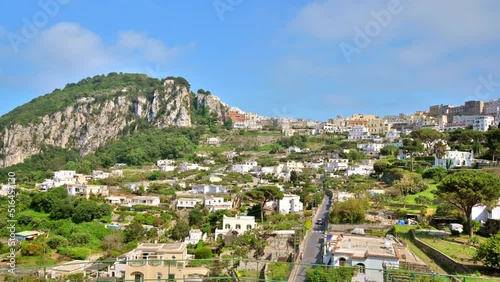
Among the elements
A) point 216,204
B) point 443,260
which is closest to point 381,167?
point 216,204

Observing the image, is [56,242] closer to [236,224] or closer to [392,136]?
[236,224]

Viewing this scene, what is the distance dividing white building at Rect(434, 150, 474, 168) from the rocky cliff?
152 ft

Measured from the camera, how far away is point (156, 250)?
16.5m

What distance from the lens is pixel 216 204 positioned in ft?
99.6

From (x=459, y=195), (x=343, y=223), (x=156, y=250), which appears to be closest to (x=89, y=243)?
(x=156, y=250)

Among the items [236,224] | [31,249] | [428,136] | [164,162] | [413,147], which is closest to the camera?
[31,249]

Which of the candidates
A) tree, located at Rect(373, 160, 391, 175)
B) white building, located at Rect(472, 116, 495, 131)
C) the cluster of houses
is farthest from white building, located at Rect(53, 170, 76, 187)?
white building, located at Rect(472, 116, 495, 131)

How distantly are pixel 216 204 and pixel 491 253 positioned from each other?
21.3 m

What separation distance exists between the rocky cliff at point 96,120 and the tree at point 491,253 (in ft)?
205

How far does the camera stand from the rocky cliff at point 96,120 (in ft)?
225

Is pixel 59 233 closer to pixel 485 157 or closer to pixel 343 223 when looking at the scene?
pixel 343 223

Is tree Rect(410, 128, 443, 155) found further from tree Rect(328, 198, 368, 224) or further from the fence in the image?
the fence

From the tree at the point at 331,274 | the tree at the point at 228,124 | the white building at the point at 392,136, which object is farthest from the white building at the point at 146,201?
the tree at the point at 228,124

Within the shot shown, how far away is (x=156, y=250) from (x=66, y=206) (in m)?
14.8
